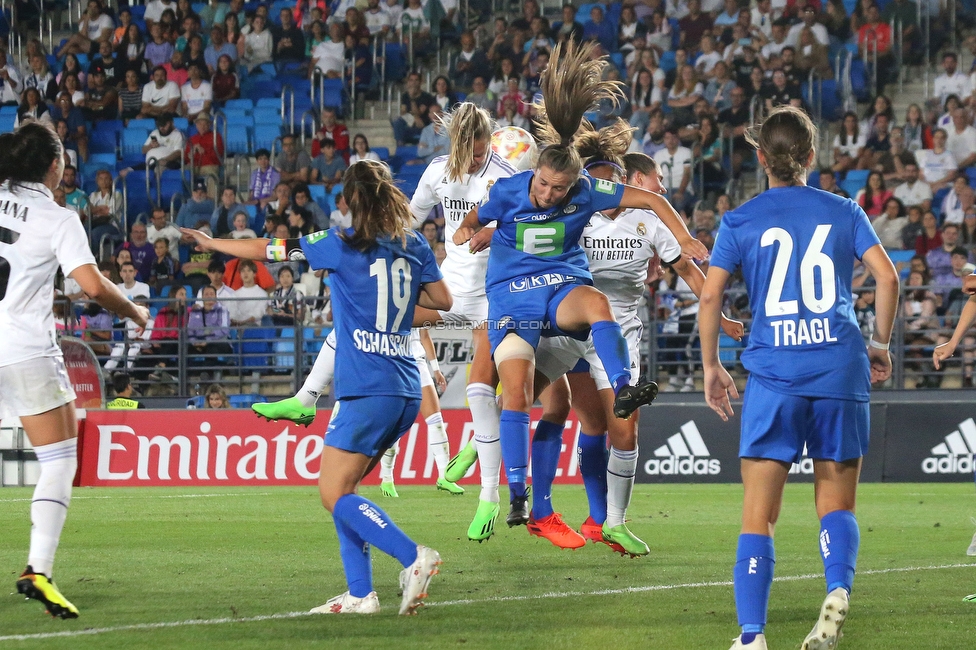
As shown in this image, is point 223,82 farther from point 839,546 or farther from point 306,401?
point 839,546

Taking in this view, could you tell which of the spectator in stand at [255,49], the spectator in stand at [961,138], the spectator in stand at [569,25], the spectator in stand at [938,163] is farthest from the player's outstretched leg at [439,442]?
the spectator in stand at [255,49]

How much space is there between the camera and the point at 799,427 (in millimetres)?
4652

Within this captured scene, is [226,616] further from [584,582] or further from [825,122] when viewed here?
[825,122]

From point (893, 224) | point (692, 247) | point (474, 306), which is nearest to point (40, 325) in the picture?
point (692, 247)

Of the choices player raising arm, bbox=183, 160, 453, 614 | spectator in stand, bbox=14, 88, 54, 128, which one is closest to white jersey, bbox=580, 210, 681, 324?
player raising arm, bbox=183, 160, 453, 614

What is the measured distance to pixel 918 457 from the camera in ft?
47.0

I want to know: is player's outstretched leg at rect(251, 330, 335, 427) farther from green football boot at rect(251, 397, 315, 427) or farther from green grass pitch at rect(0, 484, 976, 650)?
green grass pitch at rect(0, 484, 976, 650)

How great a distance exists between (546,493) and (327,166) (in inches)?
534

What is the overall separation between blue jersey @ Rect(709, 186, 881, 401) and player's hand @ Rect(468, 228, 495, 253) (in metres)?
2.55

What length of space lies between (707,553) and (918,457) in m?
7.41

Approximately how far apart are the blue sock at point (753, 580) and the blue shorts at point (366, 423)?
1654mm

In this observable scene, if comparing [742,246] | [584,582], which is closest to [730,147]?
[584,582]

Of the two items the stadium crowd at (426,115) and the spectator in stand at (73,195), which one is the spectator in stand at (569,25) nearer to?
the stadium crowd at (426,115)

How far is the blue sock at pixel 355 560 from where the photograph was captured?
550 centimetres
